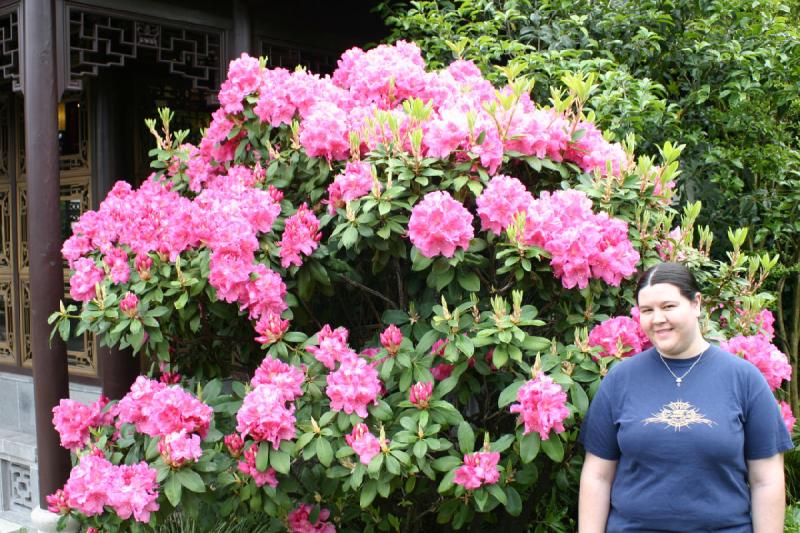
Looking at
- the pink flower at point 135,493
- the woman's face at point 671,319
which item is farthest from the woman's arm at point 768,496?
the pink flower at point 135,493

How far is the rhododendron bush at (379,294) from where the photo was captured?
2.64 meters

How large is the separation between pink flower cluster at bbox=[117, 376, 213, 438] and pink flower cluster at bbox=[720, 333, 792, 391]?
5.99 feet

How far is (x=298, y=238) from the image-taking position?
2.94 meters

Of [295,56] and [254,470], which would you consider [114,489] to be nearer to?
[254,470]

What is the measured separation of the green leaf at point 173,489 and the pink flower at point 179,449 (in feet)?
0.15

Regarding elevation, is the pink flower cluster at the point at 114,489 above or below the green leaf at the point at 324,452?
below

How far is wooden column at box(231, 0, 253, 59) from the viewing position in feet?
15.0

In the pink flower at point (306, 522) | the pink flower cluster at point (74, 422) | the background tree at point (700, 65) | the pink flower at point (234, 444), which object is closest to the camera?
the pink flower at point (234, 444)

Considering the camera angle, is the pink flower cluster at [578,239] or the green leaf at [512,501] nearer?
the pink flower cluster at [578,239]

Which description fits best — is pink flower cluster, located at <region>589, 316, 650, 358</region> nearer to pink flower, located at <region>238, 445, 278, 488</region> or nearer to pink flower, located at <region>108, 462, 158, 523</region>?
pink flower, located at <region>238, 445, 278, 488</region>

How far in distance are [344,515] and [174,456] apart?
950 millimetres

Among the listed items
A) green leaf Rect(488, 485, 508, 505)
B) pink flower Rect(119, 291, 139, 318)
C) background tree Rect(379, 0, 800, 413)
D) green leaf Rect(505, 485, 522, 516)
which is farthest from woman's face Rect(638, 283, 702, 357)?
background tree Rect(379, 0, 800, 413)

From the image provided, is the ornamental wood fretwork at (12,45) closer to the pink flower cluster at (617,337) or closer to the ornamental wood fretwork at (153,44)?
the ornamental wood fretwork at (153,44)

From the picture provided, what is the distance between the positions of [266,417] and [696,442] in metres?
1.29
